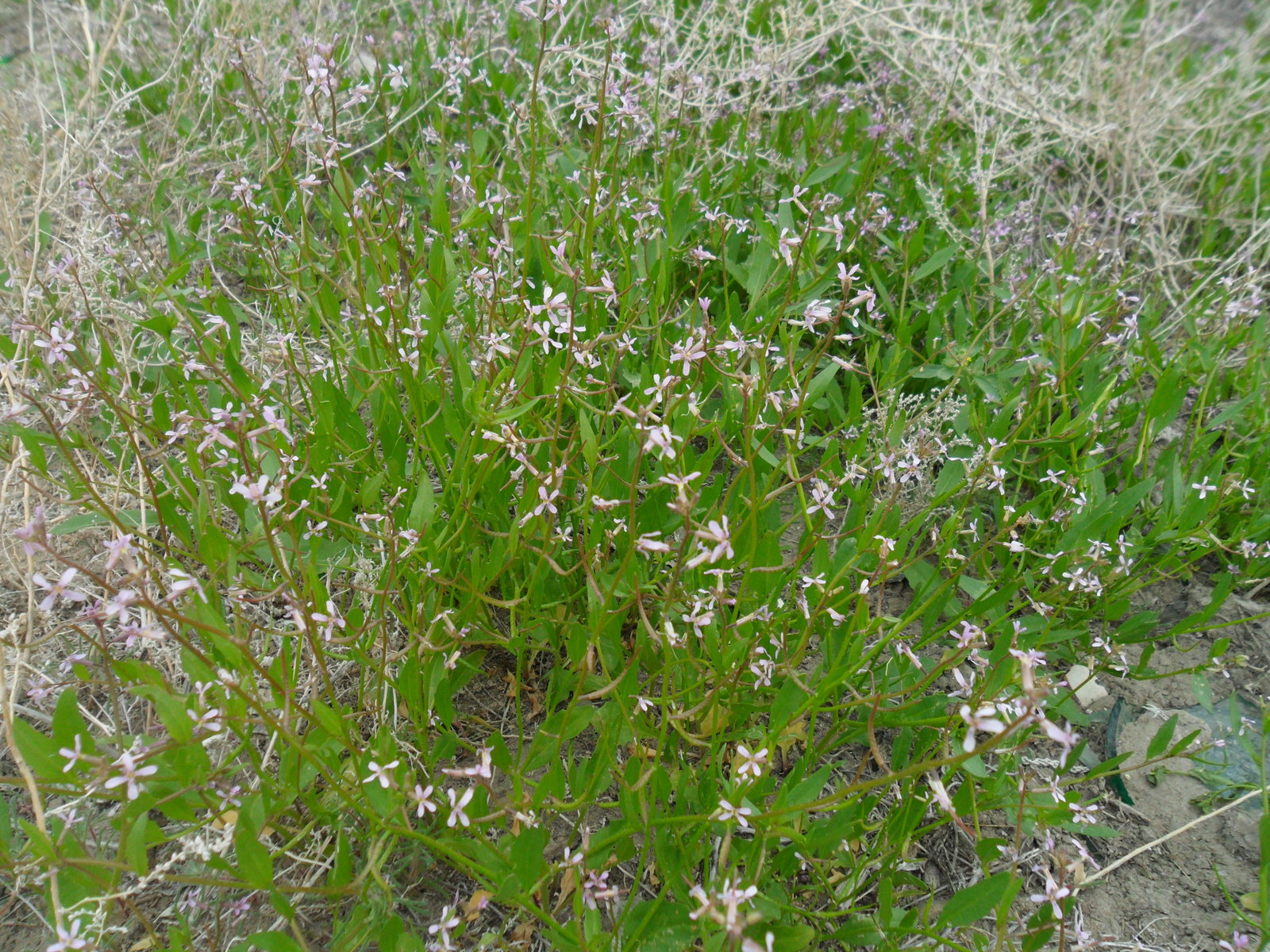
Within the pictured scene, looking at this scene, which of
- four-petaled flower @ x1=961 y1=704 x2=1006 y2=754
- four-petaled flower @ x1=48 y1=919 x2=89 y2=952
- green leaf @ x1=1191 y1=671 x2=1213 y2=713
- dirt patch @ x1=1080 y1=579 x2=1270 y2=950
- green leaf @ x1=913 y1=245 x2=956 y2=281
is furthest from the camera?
green leaf @ x1=913 y1=245 x2=956 y2=281

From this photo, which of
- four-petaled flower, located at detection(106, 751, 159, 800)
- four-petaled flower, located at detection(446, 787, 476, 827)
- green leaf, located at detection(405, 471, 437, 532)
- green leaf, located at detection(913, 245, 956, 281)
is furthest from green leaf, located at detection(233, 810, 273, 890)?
green leaf, located at detection(913, 245, 956, 281)

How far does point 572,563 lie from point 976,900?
1058 millimetres

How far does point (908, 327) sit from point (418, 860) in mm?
2020

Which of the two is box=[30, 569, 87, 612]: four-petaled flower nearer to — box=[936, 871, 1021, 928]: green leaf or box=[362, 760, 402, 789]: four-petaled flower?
box=[362, 760, 402, 789]: four-petaled flower

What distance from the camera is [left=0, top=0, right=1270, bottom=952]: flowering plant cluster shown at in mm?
1466

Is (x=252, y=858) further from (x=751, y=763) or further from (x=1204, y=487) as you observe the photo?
(x=1204, y=487)

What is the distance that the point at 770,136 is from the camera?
347 cm

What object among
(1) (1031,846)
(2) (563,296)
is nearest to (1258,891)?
(1) (1031,846)

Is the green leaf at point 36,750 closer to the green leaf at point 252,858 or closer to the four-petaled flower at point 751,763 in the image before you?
the green leaf at point 252,858

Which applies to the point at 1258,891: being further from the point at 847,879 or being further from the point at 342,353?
the point at 342,353

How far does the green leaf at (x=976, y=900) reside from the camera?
56.7 inches

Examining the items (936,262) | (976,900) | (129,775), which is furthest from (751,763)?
(936,262)

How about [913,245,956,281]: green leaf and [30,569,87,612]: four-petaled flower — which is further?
[913,245,956,281]: green leaf

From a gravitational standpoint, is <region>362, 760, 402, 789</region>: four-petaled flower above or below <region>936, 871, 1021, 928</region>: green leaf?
above
